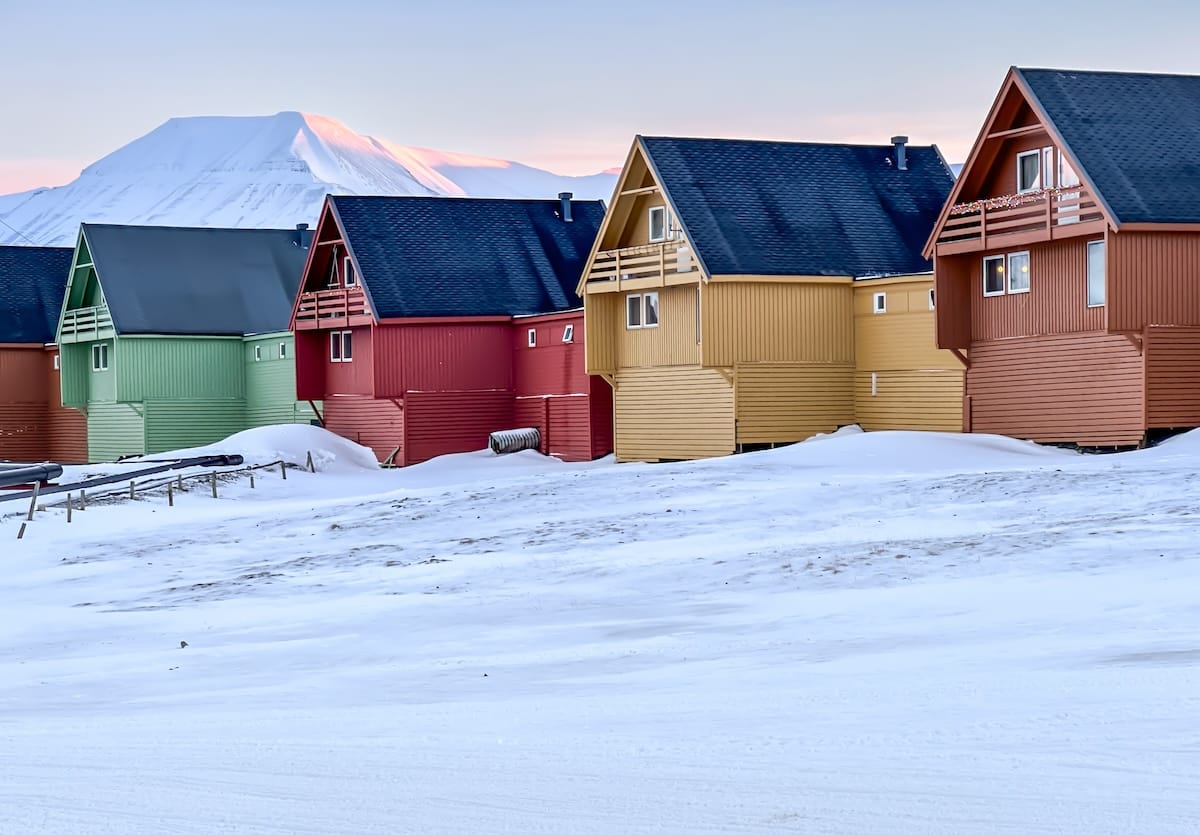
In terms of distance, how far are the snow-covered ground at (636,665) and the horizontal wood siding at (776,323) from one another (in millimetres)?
12825

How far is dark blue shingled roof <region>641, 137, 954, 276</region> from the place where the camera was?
40312 mm

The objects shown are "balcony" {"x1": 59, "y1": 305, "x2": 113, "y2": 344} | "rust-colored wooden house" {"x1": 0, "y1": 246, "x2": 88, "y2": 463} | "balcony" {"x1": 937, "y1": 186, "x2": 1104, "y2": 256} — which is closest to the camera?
"balcony" {"x1": 937, "y1": 186, "x2": 1104, "y2": 256}

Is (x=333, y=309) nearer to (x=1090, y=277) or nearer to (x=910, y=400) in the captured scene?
(x=910, y=400)

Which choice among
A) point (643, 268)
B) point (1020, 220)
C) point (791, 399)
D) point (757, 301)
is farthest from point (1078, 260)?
point (643, 268)

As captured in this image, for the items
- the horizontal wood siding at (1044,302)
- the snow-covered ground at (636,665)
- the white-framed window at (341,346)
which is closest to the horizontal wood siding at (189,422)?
the white-framed window at (341,346)

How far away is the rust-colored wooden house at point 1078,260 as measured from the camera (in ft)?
107

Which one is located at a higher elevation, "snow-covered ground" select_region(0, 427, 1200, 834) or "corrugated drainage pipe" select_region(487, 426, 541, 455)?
"corrugated drainage pipe" select_region(487, 426, 541, 455)

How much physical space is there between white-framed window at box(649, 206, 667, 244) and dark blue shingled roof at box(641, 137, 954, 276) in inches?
50.6

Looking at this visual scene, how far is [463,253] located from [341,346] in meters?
4.65

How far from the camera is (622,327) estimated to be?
4425 centimetres

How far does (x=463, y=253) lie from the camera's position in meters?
51.0

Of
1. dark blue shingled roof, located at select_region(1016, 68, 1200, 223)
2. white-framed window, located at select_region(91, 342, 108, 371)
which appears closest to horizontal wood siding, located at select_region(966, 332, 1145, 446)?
dark blue shingled roof, located at select_region(1016, 68, 1200, 223)

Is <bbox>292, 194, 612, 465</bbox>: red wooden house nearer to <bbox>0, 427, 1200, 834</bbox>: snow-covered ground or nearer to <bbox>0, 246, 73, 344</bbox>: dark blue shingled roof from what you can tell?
<bbox>0, 246, 73, 344</bbox>: dark blue shingled roof

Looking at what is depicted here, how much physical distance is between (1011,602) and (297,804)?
8.10 meters
